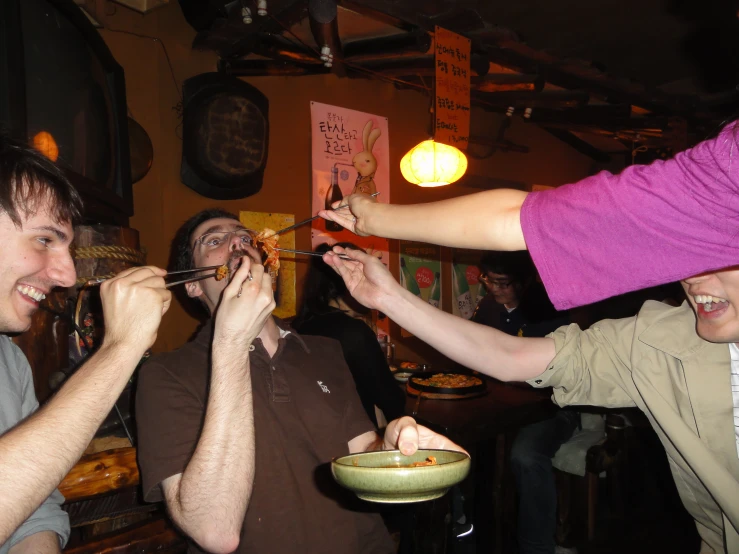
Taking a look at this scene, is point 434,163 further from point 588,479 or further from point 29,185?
point 29,185

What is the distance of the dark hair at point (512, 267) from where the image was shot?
5473 mm

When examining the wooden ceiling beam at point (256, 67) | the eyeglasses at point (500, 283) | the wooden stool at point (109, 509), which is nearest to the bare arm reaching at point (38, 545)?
the wooden stool at point (109, 509)

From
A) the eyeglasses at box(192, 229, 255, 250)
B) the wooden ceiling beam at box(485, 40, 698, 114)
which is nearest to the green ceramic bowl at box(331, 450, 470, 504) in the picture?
the eyeglasses at box(192, 229, 255, 250)

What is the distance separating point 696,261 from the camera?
48.7 inches

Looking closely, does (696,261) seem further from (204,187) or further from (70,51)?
(204,187)

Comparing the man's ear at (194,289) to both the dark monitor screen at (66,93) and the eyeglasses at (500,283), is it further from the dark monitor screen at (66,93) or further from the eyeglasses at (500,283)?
the eyeglasses at (500,283)

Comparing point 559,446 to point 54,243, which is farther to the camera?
point 559,446

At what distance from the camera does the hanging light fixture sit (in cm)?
523

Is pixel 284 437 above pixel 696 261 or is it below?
below

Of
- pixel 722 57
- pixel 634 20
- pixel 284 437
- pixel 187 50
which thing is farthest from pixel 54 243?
pixel 722 57

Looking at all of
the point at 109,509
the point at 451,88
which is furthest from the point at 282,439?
the point at 451,88

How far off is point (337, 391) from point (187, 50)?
13.1 feet

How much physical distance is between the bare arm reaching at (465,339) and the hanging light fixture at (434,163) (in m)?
3.18

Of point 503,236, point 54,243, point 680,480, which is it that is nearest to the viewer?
point 503,236
